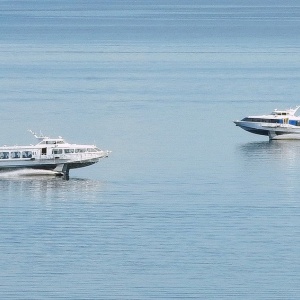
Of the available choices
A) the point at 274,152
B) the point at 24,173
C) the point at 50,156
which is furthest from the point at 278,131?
the point at 24,173

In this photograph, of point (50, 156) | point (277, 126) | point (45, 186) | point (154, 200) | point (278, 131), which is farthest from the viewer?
point (277, 126)

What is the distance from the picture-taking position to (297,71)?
524ft

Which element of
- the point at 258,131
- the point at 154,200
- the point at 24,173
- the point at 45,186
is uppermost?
the point at 258,131

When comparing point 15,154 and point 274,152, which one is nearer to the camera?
point 15,154

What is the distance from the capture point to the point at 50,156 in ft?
278

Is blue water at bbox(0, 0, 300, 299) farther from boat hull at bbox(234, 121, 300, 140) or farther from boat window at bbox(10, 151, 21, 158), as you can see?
boat window at bbox(10, 151, 21, 158)

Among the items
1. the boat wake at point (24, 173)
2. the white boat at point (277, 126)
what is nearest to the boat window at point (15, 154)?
the boat wake at point (24, 173)

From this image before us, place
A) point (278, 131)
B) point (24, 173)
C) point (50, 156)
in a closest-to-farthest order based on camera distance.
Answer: point (24, 173)
point (50, 156)
point (278, 131)

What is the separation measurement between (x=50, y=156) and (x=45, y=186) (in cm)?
296

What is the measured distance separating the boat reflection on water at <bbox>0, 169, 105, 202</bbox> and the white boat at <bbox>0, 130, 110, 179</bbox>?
1.27ft

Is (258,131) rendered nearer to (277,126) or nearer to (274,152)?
(277,126)

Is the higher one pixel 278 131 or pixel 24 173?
pixel 278 131

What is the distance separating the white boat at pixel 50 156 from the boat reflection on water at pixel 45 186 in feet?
1.27

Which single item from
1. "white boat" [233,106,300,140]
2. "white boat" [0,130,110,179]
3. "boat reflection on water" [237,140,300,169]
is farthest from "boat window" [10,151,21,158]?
"white boat" [233,106,300,140]
